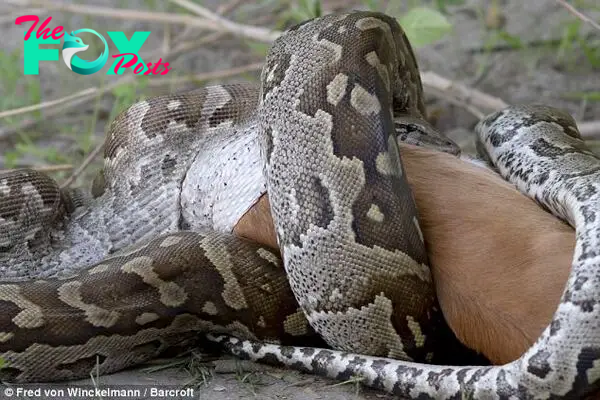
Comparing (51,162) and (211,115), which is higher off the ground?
(211,115)

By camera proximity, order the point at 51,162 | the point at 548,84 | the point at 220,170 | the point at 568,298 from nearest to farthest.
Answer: the point at 568,298 → the point at 220,170 → the point at 51,162 → the point at 548,84

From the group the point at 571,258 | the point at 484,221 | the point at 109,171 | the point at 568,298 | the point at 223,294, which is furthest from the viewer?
the point at 109,171

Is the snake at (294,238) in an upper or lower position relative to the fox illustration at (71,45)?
lower

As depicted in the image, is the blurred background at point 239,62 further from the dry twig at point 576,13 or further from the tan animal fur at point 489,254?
the tan animal fur at point 489,254

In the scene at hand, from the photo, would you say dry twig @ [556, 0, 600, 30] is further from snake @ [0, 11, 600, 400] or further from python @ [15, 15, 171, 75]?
python @ [15, 15, 171, 75]

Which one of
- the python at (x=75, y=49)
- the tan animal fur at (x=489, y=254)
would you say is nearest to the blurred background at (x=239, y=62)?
the python at (x=75, y=49)

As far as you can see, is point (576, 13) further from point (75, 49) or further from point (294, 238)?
point (75, 49)

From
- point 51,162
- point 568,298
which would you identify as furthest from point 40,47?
point 568,298

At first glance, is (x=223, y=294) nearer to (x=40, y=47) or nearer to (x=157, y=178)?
(x=157, y=178)
